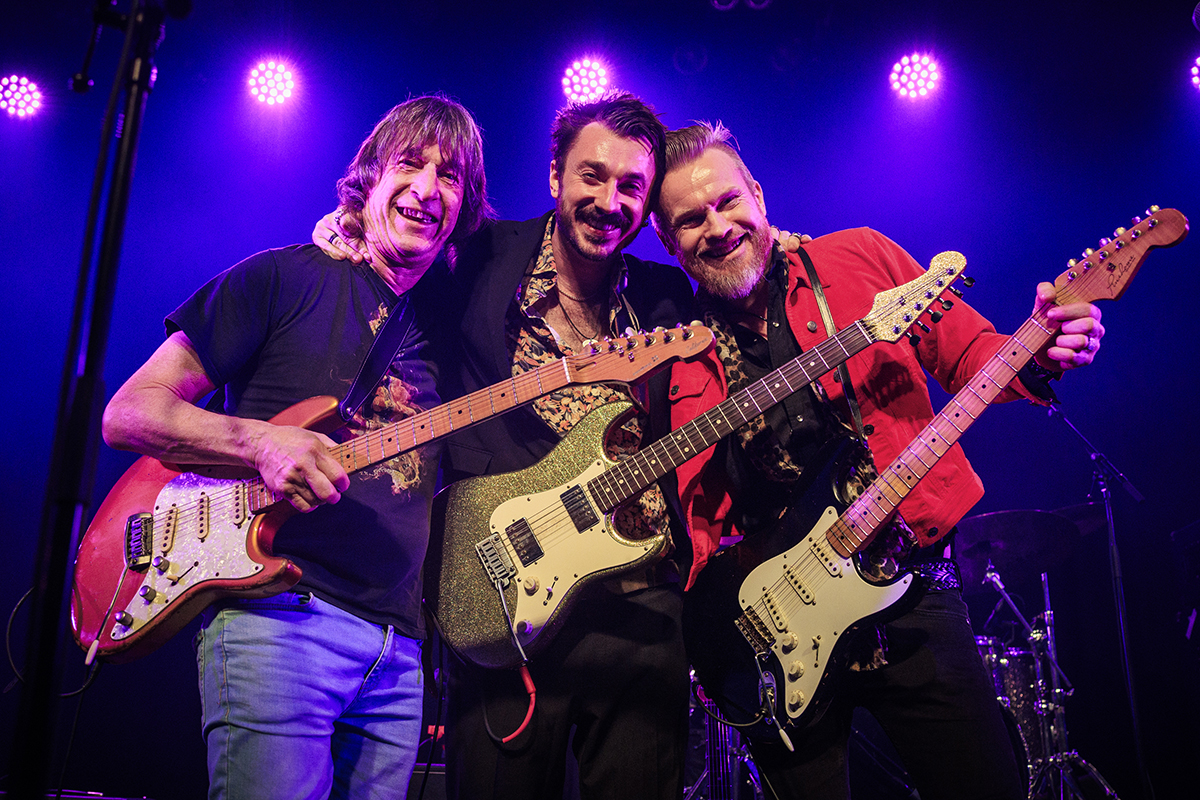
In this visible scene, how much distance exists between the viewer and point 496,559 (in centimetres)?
255

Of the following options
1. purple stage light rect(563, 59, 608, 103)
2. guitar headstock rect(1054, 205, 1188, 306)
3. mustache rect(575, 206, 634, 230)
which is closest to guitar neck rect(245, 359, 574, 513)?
mustache rect(575, 206, 634, 230)

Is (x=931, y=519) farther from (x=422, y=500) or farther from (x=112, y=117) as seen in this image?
(x=112, y=117)

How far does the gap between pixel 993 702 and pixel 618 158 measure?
101 inches

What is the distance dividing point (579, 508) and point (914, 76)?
577 centimetres

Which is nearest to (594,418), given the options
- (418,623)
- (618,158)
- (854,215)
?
(418,623)

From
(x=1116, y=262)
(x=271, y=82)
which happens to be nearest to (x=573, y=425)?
(x=1116, y=262)

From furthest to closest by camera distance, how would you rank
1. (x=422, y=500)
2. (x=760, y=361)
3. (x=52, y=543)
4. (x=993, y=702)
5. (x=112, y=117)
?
(x=760, y=361)
(x=422, y=500)
(x=993, y=702)
(x=112, y=117)
(x=52, y=543)

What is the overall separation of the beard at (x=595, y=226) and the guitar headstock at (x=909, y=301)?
1087 mm

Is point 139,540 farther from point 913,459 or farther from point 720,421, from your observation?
point 913,459

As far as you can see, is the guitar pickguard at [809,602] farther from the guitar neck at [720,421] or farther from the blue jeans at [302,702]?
the blue jeans at [302,702]

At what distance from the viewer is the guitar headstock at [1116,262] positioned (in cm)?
262

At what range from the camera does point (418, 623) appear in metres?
2.57

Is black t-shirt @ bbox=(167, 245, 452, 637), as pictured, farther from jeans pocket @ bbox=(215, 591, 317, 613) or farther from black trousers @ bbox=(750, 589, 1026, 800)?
black trousers @ bbox=(750, 589, 1026, 800)

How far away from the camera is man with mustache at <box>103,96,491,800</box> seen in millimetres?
2162
